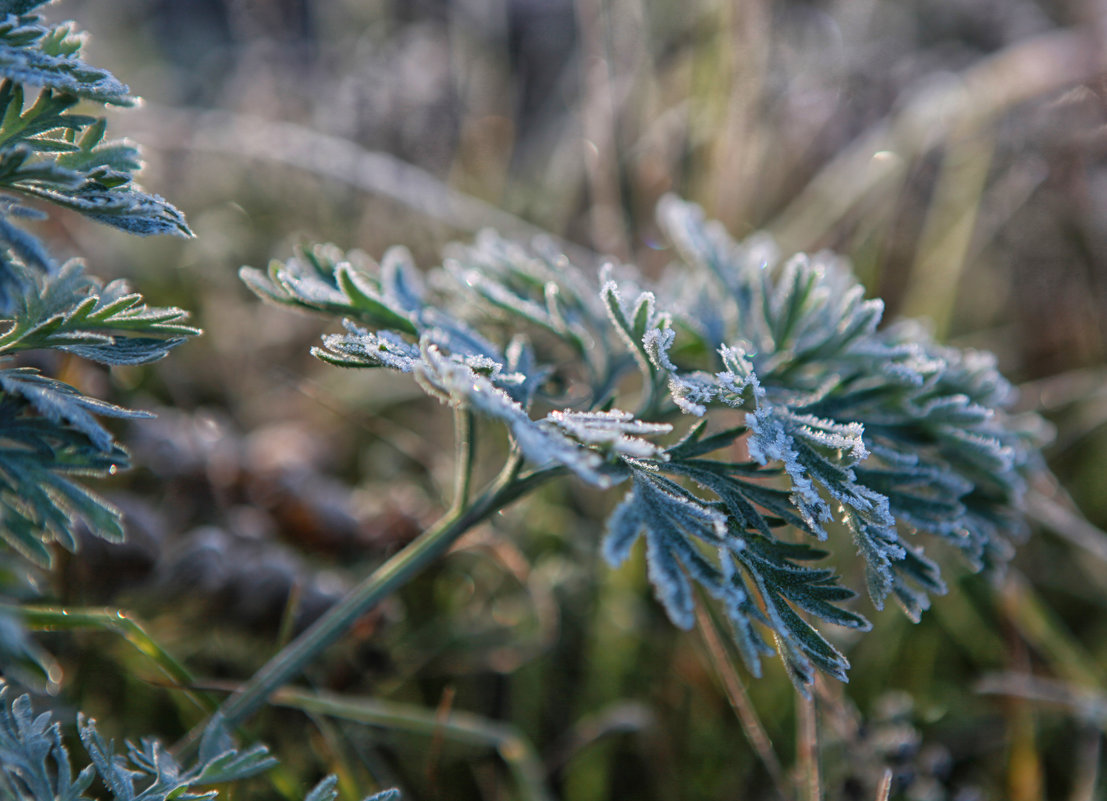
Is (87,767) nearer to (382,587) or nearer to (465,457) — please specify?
(382,587)

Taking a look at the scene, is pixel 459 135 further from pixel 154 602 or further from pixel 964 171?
pixel 154 602

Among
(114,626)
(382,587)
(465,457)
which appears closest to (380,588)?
(382,587)

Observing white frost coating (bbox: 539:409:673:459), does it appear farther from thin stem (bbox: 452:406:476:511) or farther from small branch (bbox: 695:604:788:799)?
small branch (bbox: 695:604:788:799)

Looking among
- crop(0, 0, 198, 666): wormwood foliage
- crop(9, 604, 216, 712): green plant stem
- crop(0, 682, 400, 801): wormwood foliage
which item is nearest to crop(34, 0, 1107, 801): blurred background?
crop(9, 604, 216, 712): green plant stem

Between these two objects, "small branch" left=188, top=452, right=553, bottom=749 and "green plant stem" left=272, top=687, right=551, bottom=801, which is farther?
"green plant stem" left=272, top=687, right=551, bottom=801

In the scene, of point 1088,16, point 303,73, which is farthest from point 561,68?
point 1088,16

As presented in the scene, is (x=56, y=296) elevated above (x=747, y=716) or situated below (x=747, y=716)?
above
